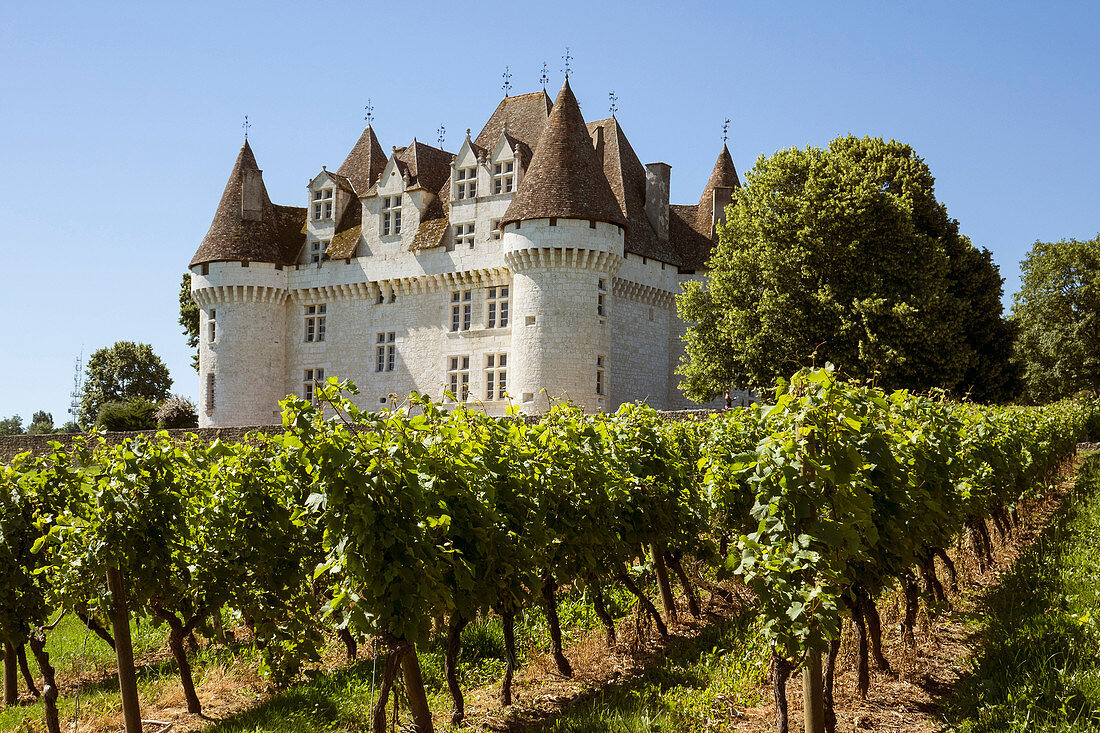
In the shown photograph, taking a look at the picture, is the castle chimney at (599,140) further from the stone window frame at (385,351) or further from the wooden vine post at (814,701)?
the wooden vine post at (814,701)

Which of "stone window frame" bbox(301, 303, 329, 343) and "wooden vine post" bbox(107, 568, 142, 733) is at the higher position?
"stone window frame" bbox(301, 303, 329, 343)

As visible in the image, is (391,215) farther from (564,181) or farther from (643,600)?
(643,600)

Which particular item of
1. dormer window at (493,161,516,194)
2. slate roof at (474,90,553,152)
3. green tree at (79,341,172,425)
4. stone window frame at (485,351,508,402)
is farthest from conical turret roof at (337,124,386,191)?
green tree at (79,341,172,425)

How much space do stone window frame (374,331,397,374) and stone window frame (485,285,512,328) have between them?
4353 millimetres

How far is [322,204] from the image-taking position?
37844 mm

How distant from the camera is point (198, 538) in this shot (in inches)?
299

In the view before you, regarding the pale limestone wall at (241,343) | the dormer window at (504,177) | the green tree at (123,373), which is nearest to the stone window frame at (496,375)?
the dormer window at (504,177)

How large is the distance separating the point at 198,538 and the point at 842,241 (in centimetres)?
2266

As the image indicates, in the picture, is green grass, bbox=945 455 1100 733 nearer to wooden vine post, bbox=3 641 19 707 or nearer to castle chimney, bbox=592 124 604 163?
wooden vine post, bbox=3 641 19 707

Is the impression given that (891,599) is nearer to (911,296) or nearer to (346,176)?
(911,296)

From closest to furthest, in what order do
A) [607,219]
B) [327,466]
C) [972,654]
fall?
[327,466] < [972,654] < [607,219]

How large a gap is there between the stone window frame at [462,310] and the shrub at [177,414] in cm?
1412

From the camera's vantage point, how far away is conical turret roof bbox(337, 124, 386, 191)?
3831cm

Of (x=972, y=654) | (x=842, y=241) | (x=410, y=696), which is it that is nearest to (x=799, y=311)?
(x=842, y=241)
